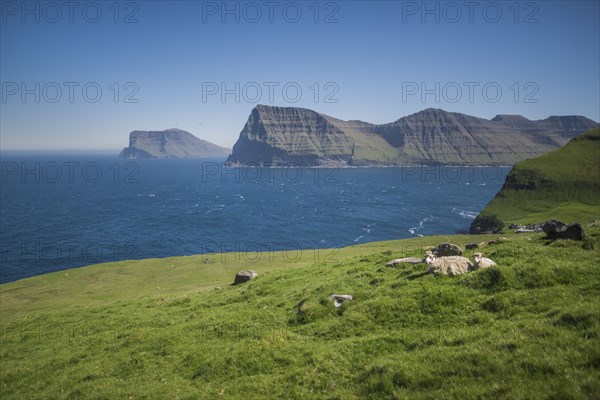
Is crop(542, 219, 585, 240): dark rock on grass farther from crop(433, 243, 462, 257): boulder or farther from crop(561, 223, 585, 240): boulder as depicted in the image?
crop(433, 243, 462, 257): boulder

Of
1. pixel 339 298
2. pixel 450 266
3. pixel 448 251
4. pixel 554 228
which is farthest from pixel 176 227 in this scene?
pixel 554 228

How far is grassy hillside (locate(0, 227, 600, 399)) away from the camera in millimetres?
12312

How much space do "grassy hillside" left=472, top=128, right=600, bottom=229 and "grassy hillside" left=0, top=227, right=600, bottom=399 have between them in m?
131

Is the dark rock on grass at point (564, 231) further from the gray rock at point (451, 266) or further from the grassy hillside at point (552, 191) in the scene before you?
the grassy hillside at point (552, 191)

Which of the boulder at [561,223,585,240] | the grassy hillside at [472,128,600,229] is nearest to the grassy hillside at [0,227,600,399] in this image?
the boulder at [561,223,585,240]

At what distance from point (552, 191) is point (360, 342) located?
182802mm

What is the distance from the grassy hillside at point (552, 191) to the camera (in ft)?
447

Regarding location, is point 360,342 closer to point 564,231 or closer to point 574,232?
point 574,232

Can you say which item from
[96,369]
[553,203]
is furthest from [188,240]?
[553,203]

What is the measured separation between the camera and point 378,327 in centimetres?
1841

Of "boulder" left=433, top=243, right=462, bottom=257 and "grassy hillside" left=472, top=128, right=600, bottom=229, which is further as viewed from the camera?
"grassy hillside" left=472, top=128, right=600, bottom=229

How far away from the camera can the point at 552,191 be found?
15788 centimetres

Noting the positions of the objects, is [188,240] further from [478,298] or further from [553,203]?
[553,203]

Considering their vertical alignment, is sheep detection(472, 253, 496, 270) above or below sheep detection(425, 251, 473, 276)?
above
